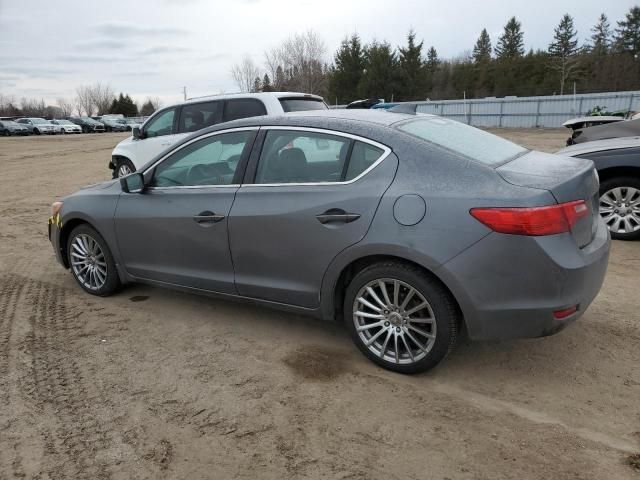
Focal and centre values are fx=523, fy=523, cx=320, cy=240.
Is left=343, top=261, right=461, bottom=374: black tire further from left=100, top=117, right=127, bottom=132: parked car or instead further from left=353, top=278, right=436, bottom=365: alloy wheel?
left=100, top=117, right=127, bottom=132: parked car

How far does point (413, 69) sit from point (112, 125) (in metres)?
30.9

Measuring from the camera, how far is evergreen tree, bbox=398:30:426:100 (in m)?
53.8

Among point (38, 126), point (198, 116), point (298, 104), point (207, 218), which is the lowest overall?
point (207, 218)

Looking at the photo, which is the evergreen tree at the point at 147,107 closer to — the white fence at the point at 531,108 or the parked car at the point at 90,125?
the parked car at the point at 90,125

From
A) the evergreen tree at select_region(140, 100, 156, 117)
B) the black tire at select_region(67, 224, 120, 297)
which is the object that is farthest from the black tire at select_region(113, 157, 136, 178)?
the evergreen tree at select_region(140, 100, 156, 117)

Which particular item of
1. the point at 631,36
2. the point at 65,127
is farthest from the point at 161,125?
the point at 631,36

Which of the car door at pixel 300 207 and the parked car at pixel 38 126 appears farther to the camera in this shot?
the parked car at pixel 38 126

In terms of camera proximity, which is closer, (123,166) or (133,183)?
(133,183)

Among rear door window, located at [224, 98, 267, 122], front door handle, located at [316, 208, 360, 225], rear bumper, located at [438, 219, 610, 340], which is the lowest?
rear bumper, located at [438, 219, 610, 340]

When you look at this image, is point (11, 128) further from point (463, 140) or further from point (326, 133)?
point (463, 140)

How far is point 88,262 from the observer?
490cm

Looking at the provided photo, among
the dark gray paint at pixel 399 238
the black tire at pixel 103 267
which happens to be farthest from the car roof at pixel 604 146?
the black tire at pixel 103 267

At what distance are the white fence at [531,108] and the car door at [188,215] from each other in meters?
30.0

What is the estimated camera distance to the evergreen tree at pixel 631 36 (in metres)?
59.0
